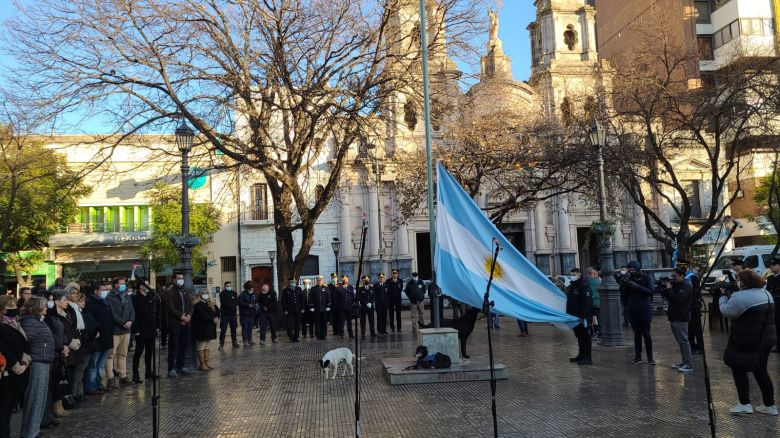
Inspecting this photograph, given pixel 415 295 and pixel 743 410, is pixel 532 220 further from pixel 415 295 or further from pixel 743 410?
pixel 743 410

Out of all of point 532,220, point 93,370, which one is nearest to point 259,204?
point 532,220

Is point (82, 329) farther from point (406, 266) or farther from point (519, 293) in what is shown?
point (406, 266)

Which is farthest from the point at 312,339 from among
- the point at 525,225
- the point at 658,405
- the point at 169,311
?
the point at 525,225

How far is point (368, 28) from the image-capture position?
55.1 ft

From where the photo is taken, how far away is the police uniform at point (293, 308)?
17.9 m

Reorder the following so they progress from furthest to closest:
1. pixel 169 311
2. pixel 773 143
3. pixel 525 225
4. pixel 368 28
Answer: pixel 525 225 < pixel 773 143 < pixel 368 28 < pixel 169 311

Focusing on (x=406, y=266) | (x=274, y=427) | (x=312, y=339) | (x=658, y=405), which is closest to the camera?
(x=274, y=427)

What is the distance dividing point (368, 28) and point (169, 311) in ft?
30.9

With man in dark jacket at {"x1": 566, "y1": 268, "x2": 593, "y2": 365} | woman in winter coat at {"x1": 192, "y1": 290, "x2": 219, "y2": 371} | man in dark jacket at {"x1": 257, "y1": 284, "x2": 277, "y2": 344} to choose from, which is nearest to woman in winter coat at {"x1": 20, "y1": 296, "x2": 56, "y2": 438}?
woman in winter coat at {"x1": 192, "y1": 290, "x2": 219, "y2": 371}

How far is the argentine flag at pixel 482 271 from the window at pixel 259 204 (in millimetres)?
29352

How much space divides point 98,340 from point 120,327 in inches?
38.6

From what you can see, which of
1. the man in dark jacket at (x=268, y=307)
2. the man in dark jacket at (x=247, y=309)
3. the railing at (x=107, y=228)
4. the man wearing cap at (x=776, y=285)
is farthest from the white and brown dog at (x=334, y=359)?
the railing at (x=107, y=228)

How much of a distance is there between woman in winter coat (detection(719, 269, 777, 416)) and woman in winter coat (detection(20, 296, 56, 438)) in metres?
8.46

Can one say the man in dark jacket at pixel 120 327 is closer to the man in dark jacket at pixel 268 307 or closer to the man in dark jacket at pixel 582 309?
the man in dark jacket at pixel 268 307
